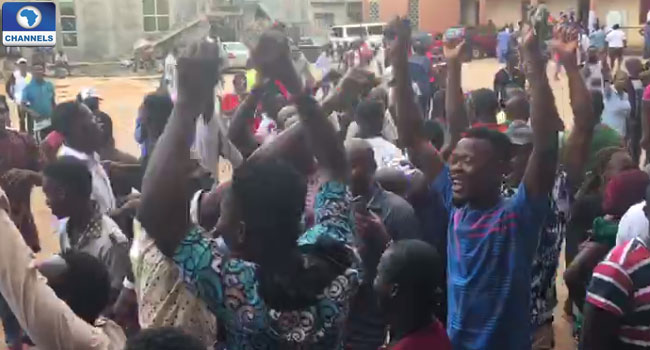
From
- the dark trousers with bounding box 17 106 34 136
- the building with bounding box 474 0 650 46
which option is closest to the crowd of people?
the dark trousers with bounding box 17 106 34 136

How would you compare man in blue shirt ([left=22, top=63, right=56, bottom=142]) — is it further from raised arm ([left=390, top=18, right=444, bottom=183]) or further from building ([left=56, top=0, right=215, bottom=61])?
raised arm ([left=390, top=18, right=444, bottom=183])

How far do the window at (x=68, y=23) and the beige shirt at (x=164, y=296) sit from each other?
2355cm

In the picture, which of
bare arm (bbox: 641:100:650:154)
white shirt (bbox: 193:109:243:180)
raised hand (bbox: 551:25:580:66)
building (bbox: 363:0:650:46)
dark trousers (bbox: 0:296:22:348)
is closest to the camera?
raised hand (bbox: 551:25:580:66)

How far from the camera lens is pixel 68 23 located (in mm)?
26328

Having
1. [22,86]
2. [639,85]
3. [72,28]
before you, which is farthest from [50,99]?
[72,28]

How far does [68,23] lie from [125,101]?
683 centimetres

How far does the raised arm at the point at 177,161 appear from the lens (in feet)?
6.72

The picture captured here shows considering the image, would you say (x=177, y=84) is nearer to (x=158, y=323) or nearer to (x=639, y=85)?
(x=158, y=323)

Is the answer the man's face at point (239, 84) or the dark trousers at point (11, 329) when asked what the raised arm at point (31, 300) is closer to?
the dark trousers at point (11, 329)

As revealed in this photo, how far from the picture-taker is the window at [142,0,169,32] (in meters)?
15.4

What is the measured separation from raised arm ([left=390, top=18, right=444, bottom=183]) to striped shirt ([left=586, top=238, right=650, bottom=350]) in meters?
1.25

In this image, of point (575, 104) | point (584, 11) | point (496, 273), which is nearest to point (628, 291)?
point (496, 273)

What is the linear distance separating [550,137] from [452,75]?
1.27 metres

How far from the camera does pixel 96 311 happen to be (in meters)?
2.50
